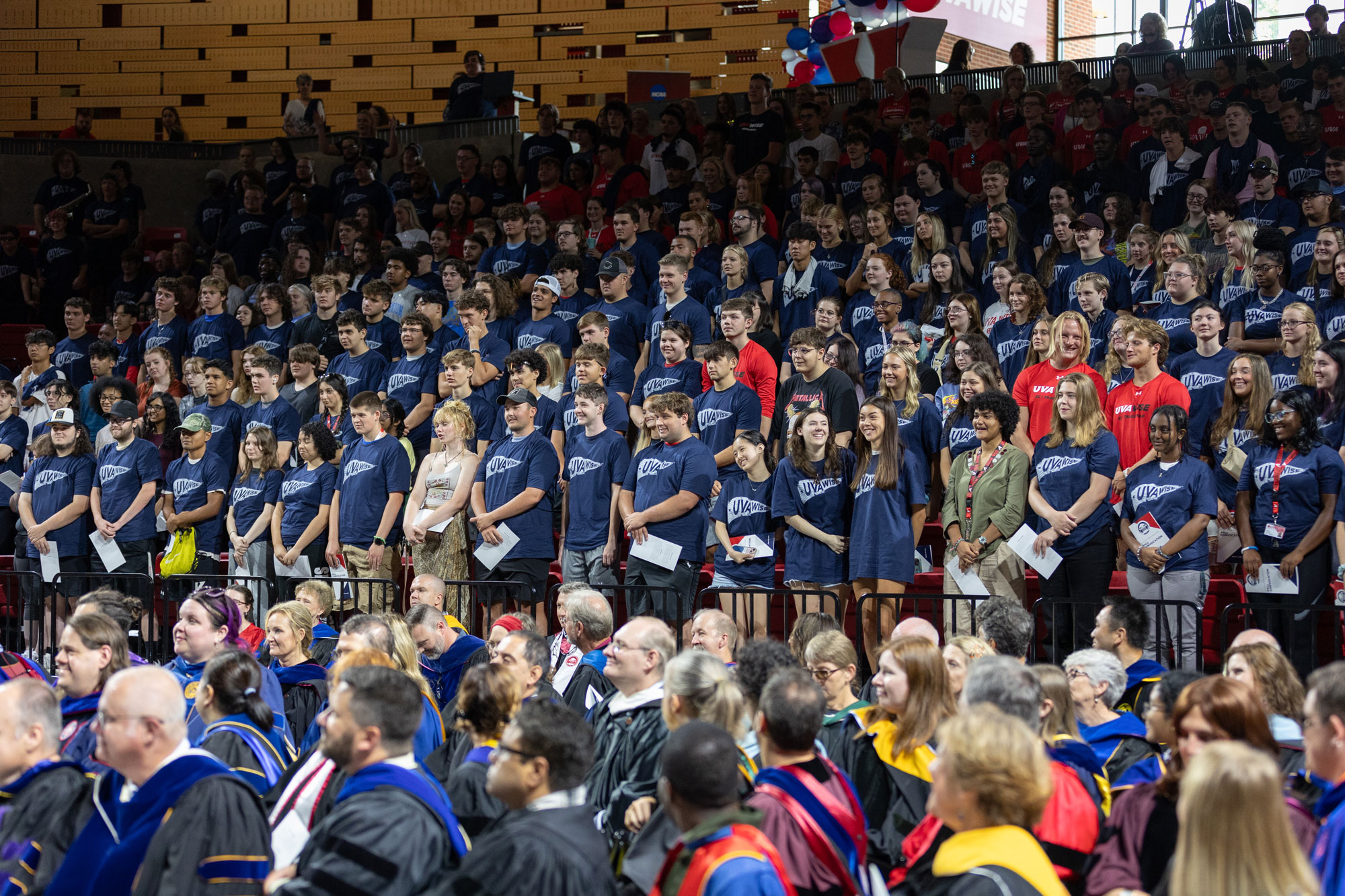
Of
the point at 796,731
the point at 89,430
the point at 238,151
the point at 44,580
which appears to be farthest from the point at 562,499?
the point at 238,151

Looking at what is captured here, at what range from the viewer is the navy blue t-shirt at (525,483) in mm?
8484

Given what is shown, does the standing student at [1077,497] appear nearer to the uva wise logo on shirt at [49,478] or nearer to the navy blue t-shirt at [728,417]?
the navy blue t-shirt at [728,417]

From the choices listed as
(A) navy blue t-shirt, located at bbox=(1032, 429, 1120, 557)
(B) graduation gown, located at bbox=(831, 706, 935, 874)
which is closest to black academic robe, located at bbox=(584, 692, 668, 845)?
(B) graduation gown, located at bbox=(831, 706, 935, 874)

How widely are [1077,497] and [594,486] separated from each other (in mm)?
2953

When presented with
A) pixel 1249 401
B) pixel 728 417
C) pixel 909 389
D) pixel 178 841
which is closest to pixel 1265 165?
pixel 1249 401

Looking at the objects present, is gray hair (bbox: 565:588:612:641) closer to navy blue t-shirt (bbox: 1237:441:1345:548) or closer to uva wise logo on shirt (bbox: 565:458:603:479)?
uva wise logo on shirt (bbox: 565:458:603:479)

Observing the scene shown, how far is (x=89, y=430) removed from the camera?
37.6 feet

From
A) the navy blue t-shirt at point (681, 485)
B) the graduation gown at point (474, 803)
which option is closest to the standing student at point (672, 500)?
the navy blue t-shirt at point (681, 485)

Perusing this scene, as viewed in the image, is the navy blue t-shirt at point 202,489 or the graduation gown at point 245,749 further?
the navy blue t-shirt at point 202,489

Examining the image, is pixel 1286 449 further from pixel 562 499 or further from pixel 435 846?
pixel 435 846

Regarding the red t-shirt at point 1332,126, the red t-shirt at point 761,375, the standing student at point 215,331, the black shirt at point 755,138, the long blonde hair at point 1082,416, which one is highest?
the black shirt at point 755,138

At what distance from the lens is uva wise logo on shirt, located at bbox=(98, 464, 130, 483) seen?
393 inches

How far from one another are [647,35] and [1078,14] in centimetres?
943

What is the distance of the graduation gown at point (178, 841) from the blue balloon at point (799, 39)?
16.5 m
